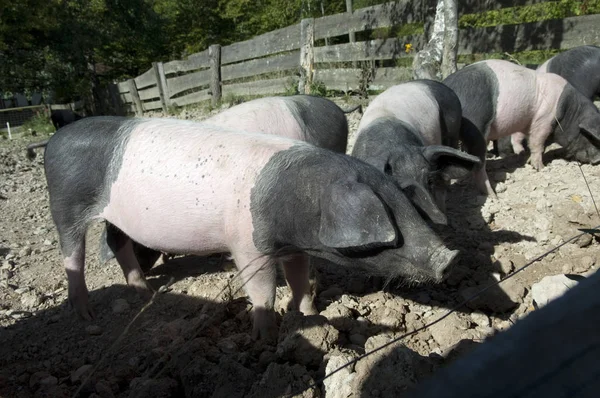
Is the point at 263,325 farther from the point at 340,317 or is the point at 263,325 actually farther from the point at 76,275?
the point at 76,275

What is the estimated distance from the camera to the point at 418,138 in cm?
402

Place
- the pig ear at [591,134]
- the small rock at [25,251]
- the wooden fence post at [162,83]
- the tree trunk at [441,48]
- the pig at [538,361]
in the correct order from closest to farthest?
the pig at [538,361]
the small rock at [25,251]
the pig ear at [591,134]
the tree trunk at [441,48]
the wooden fence post at [162,83]

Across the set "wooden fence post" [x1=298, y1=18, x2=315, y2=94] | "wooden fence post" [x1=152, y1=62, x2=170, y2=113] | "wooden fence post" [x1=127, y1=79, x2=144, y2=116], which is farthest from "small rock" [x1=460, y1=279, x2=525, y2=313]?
"wooden fence post" [x1=127, y1=79, x2=144, y2=116]

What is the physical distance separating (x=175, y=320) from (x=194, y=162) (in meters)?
0.92

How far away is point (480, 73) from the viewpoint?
5.38 m

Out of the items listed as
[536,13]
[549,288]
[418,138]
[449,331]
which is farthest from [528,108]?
[536,13]

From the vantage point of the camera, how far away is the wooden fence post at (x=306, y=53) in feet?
33.4

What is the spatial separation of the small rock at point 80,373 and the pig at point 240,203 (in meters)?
0.76

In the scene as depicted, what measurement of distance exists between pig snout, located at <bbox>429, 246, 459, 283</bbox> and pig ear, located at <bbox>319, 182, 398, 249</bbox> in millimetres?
193

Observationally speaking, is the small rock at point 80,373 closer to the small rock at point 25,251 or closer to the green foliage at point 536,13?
the small rock at point 25,251

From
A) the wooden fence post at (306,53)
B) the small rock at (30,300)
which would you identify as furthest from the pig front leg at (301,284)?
the wooden fence post at (306,53)

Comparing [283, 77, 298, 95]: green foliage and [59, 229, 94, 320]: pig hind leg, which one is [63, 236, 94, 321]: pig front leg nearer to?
[59, 229, 94, 320]: pig hind leg

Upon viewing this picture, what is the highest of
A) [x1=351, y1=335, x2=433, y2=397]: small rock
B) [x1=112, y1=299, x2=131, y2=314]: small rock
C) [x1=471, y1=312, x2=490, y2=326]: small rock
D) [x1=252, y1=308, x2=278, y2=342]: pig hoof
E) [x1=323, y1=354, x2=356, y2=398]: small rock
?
[x1=351, y1=335, x2=433, y2=397]: small rock

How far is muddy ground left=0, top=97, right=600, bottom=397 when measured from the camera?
7.30 ft
